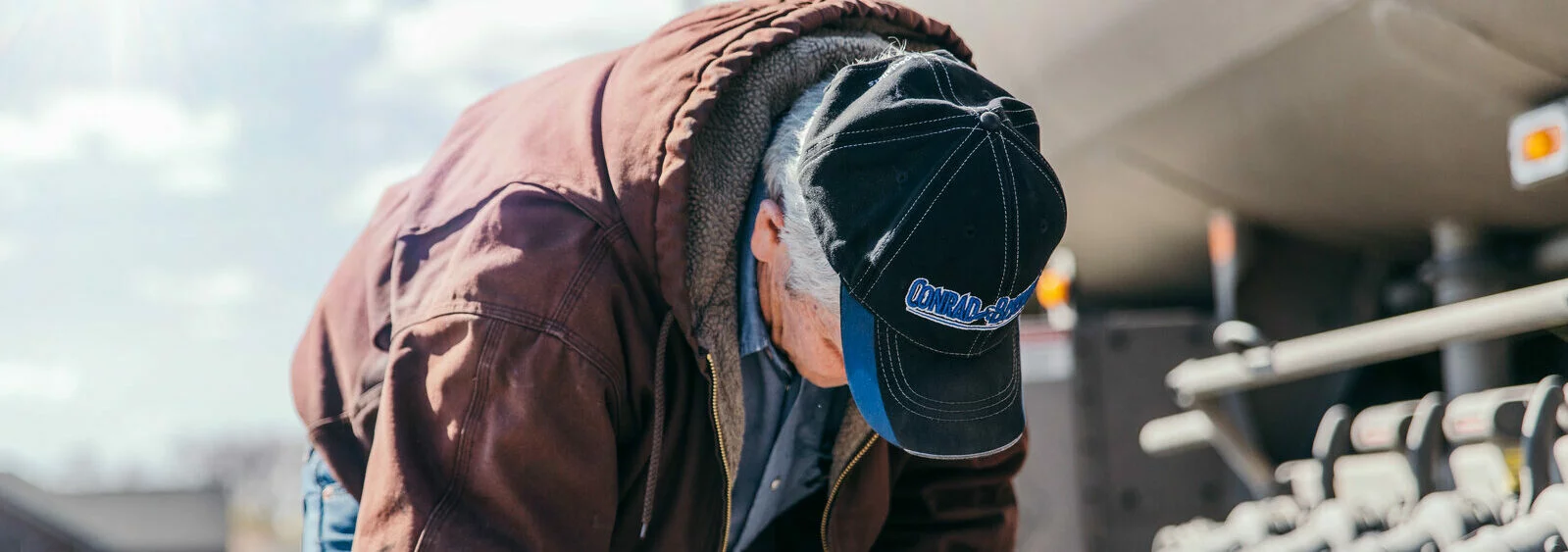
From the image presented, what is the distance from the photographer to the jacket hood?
1288 mm

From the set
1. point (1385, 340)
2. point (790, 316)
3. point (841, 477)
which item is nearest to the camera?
point (790, 316)

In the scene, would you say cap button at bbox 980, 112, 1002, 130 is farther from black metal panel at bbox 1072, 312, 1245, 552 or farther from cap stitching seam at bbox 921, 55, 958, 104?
black metal panel at bbox 1072, 312, 1245, 552

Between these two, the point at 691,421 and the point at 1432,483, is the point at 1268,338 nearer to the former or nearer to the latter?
the point at 1432,483

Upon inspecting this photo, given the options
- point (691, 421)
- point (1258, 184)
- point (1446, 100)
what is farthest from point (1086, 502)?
point (691, 421)

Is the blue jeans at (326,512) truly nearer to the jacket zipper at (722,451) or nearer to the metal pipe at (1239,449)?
the jacket zipper at (722,451)

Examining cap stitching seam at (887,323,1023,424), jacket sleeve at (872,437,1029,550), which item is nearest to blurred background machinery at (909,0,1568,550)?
jacket sleeve at (872,437,1029,550)

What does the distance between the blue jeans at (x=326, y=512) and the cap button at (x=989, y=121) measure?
0.73 metres

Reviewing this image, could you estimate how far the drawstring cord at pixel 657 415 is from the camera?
1332mm

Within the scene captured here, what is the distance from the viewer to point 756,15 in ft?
4.68

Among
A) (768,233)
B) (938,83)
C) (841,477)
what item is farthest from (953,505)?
(938,83)

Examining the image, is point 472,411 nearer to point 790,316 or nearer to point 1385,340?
point 790,316

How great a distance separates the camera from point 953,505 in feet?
5.62

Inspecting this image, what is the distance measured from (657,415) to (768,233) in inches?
8.2

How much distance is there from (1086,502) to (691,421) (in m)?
1.90
